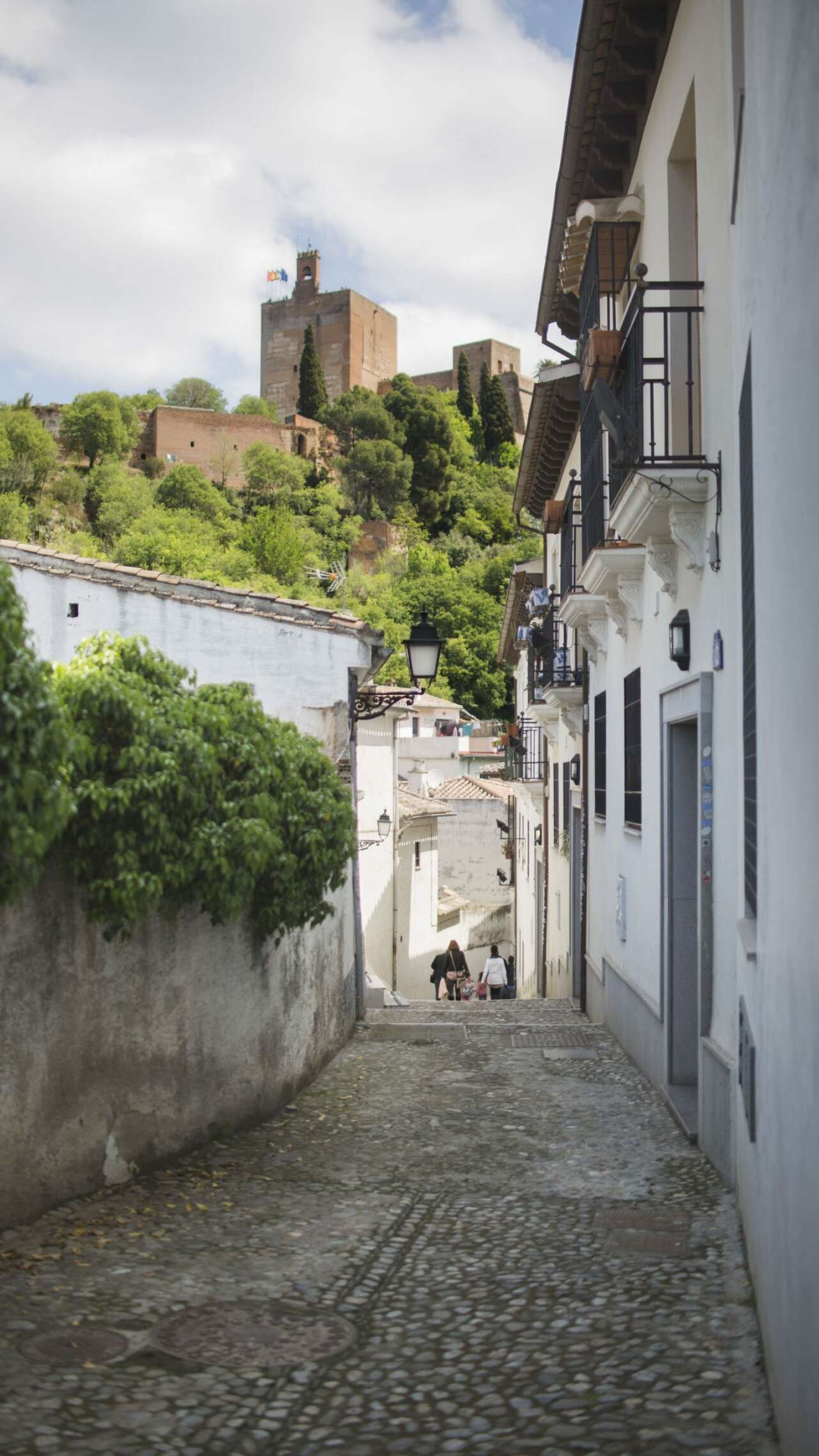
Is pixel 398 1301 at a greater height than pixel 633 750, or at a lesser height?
lesser

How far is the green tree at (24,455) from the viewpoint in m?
78.0

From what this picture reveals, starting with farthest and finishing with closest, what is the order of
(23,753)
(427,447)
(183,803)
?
(427,447) < (183,803) < (23,753)

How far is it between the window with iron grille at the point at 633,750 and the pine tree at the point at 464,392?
8606cm

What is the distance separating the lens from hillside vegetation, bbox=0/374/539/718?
68188 mm

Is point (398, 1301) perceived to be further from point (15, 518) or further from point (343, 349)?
point (343, 349)

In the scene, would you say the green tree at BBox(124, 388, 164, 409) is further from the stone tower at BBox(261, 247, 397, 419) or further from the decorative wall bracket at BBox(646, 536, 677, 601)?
the decorative wall bracket at BBox(646, 536, 677, 601)

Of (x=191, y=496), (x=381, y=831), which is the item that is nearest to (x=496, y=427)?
(x=191, y=496)

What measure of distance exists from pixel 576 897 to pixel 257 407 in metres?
91.6

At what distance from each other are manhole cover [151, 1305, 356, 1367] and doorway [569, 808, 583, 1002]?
9240 mm

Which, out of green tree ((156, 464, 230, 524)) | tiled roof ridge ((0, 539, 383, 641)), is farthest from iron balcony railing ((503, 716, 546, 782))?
green tree ((156, 464, 230, 524))

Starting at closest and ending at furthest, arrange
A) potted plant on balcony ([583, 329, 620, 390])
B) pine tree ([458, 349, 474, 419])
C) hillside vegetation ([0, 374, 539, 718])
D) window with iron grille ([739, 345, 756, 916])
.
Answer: window with iron grille ([739, 345, 756, 916])
potted plant on balcony ([583, 329, 620, 390])
hillside vegetation ([0, 374, 539, 718])
pine tree ([458, 349, 474, 419])

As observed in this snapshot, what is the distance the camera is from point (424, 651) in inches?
478

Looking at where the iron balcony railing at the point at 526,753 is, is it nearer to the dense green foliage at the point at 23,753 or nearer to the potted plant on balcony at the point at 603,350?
the potted plant on balcony at the point at 603,350

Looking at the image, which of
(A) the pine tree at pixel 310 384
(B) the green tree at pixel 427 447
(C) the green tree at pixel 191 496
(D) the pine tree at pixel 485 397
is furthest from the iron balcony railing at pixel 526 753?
(D) the pine tree at pixel 485 397
